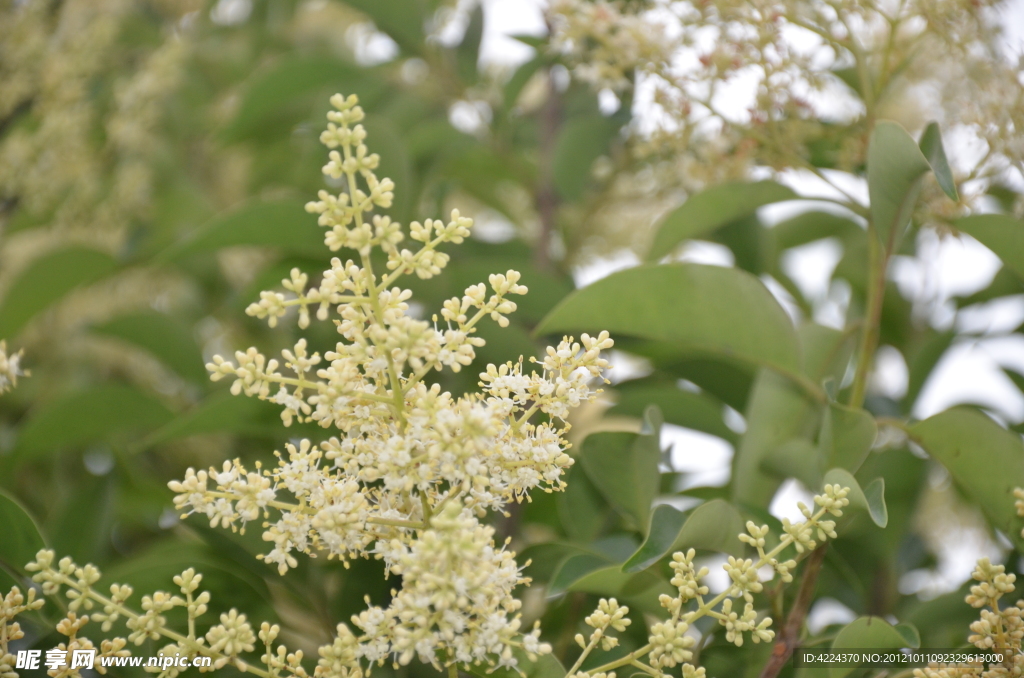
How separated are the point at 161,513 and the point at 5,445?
1.27 ft

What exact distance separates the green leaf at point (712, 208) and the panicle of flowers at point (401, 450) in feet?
1.46

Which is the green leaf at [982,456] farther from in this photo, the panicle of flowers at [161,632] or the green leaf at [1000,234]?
the panicle of flowers at [161,632]

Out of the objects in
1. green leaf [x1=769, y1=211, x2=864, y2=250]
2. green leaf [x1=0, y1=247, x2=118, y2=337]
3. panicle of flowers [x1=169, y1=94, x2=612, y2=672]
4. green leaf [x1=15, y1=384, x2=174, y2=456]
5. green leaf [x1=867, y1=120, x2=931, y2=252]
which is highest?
green leaf [x1=867, y1=120, x2=931, y2=252]

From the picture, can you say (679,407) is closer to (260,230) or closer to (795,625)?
(795,625)

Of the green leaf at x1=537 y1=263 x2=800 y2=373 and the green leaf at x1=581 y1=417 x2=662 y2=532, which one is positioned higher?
the green leaf at x1=537 y1=263 x2=800 y2=373

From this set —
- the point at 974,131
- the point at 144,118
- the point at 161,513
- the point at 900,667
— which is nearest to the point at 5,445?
the point at 161,513

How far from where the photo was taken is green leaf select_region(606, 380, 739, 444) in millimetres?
1118

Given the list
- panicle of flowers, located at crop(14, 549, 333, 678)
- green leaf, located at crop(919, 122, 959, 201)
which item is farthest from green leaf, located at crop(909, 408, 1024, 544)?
panicle of flowers, located at crop(14, 549, 333, 678)

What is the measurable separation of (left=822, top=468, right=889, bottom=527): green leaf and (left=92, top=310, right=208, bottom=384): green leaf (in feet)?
3.58

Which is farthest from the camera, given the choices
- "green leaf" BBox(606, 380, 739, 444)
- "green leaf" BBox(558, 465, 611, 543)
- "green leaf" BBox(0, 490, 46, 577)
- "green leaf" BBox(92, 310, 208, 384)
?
"green leaf" BBox(92, 310, 208, 384)

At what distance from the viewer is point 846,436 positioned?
79 centimetres

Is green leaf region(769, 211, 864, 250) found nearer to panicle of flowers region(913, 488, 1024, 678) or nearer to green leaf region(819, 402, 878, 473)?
green leaf region(819, 402, 878, 473)

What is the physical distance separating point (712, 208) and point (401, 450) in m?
0.62

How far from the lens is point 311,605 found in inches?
39.7
